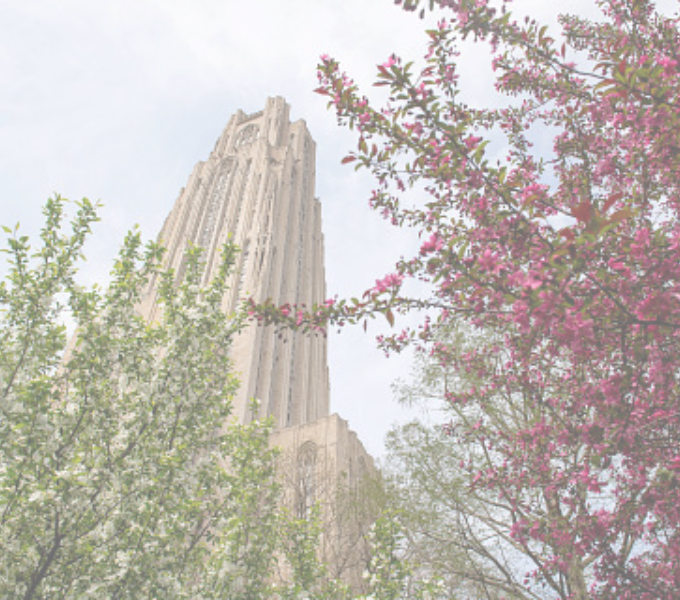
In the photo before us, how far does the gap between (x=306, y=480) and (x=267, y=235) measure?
28138mm

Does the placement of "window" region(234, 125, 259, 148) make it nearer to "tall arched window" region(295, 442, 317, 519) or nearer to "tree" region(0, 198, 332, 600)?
"tall arched window" region(295, 442, 317, 519)

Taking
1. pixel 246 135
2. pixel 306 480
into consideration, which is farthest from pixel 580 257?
pixel 246 135

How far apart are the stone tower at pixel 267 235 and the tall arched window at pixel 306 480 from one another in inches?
300

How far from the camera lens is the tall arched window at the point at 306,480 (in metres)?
15.1

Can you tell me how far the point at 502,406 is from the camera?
9070 mm

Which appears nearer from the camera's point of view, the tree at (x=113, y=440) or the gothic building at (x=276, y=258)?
the tree at (x=113, y=440)

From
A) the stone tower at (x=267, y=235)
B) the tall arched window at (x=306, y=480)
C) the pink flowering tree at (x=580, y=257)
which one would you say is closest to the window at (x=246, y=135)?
the stone tower at (x=267, y=235)

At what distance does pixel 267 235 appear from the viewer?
42.3m

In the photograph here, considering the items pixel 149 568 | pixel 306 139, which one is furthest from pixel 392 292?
pixel 306 139

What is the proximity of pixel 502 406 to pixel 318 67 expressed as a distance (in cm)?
Answer: 769

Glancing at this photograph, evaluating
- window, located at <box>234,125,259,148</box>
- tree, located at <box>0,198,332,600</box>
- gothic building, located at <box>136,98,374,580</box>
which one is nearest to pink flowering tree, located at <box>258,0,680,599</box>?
tree, located at <box>0,198,332,600</box>

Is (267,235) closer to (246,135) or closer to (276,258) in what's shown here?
(276,258)

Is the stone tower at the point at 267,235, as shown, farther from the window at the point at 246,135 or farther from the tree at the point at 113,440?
the tree at the point at 113,440

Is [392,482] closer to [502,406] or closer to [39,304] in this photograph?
[502,406]
